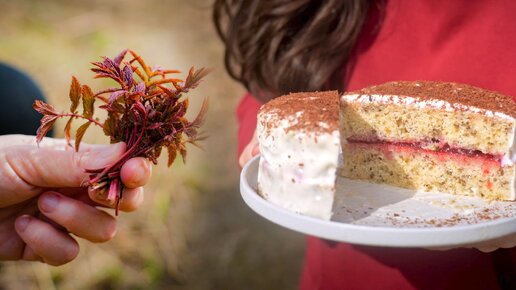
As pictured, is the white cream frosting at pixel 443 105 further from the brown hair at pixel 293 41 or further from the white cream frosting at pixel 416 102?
the brown hair at pixel 293 41

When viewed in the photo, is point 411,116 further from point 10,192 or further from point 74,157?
point 10,192

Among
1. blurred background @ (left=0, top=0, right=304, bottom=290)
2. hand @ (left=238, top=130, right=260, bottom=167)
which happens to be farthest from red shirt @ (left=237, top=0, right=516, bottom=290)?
blurred background @ (left=0, top=0, right=304, bottom=290)

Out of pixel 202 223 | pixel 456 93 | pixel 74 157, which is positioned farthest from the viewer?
pixel 202 223

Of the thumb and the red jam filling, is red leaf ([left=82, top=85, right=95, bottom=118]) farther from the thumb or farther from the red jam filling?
the red jam filling

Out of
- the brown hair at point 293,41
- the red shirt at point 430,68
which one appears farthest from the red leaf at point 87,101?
the red shirt at point 430,68

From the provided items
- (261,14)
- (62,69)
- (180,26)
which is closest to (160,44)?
(180,26)
